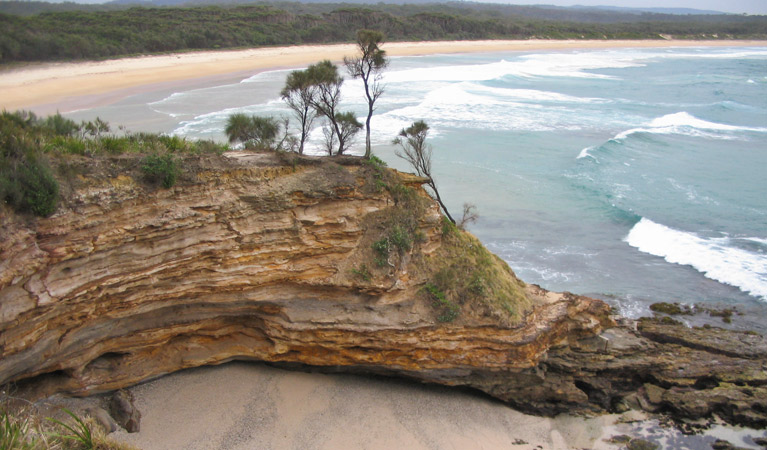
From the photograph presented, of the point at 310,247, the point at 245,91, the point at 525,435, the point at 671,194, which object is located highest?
the point at 245,91

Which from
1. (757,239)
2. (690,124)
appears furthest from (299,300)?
(690,124)

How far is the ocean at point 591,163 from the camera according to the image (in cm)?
1895

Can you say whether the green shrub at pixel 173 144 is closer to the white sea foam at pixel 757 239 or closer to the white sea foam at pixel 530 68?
the white sea foam at pixel 757 239

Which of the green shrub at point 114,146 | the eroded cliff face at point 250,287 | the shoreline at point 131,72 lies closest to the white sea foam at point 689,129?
the eroded cliff face at point 250,287

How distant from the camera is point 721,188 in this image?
2683cm

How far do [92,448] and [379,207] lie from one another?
6599mm

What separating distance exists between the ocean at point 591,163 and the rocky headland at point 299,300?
4.99 m

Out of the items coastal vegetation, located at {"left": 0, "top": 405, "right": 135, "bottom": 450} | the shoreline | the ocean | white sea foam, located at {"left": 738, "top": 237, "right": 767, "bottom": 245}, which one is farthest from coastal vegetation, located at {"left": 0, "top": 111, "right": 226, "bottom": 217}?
the shoreline

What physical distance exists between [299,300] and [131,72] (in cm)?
4253

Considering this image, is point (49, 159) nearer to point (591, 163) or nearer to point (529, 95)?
point (591, 163)

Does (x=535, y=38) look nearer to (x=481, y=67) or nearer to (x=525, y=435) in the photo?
(x=481, y=67)

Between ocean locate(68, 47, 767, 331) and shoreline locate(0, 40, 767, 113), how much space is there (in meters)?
2.95

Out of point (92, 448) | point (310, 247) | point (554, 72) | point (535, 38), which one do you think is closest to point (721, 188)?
point (310, 247)

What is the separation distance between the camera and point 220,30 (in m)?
65.0
